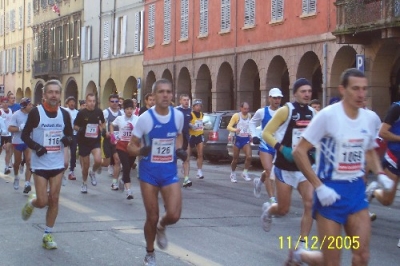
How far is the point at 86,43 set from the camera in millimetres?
53656

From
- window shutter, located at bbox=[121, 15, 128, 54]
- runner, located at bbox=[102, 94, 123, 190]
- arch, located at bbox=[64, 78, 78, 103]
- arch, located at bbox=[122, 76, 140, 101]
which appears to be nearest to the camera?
runner, located at bbox=[102, 94, 123, 190]

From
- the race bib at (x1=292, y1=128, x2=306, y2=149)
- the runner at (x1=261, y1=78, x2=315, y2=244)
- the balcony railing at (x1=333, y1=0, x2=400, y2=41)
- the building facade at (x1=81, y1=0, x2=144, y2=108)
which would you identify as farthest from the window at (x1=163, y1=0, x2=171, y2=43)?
the race bib at (x1=292, y1=128, x2=306, y2=149)

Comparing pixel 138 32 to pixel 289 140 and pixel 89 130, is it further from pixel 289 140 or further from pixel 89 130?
pixel 289 140

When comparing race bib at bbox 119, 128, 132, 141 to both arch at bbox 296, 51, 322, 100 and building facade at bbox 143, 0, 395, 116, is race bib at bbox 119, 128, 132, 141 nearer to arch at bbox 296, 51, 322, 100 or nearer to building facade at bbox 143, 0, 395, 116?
building facade at bbox 143, 0, 395, 116

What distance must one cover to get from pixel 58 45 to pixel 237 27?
25.4 metres

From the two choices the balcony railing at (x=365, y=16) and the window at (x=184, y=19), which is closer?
the balcony railing at (x=365, y=16)

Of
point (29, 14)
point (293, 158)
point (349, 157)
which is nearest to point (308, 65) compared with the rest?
point (293, 158)

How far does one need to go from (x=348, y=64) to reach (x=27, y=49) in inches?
1667

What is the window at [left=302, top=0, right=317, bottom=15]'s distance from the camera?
29812 millimetres

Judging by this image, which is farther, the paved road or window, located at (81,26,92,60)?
window, located at (81,26,92,60)

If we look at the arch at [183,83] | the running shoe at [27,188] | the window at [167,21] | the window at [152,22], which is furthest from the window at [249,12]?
the running shoe at [27,188]

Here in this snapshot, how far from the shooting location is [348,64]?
95.9ft

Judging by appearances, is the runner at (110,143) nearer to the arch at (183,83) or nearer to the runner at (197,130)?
the runner at (197,130)

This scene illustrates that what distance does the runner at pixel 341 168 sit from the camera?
6.36 m
